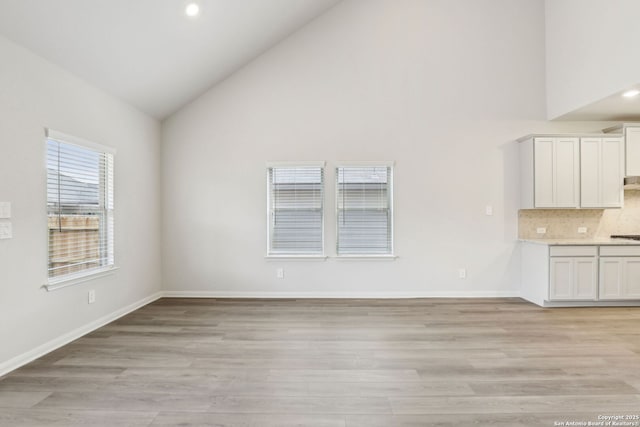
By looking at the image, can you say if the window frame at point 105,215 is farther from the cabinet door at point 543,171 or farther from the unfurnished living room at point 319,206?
the cabinet door at point 543,171

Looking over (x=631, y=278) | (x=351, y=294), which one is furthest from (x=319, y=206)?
(x=631, y=278)

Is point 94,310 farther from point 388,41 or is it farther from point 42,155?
point 388,41

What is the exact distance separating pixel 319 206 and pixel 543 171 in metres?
3.07

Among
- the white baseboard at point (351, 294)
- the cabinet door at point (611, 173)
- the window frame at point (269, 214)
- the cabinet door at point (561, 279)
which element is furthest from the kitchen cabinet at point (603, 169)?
the window frame at point (269, 214)

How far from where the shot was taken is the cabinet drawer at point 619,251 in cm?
440

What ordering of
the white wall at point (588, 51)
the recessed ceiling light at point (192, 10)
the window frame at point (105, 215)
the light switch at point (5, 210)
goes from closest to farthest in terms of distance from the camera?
1. the light switch at point (5, 210)
2. the window frame at point (105, 215)
3. the recessed ceiling light at point (192, 10)
4. the white wall at point (588, 51)

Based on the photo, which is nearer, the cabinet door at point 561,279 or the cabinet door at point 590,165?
the cabinet door at point 561,279

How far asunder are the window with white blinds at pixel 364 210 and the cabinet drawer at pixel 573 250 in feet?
6.70

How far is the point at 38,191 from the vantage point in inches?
119

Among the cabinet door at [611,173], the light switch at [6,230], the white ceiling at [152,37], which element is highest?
the white ceiling at [152,37]

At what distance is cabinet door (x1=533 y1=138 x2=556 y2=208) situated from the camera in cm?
466

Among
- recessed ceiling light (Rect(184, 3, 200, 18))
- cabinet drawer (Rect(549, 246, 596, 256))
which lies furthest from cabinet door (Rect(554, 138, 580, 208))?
recessed ceiling light (Rect(184, 3, 200, 18))

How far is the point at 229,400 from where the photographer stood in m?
2.32

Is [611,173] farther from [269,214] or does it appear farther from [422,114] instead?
[269,214]
